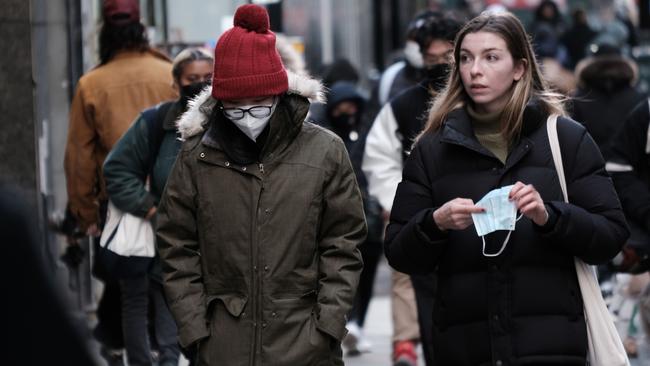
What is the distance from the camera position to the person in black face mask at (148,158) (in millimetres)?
6359

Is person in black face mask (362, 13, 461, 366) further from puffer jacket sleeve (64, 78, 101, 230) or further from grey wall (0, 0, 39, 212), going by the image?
grey wall (0, 0, 39, 212)

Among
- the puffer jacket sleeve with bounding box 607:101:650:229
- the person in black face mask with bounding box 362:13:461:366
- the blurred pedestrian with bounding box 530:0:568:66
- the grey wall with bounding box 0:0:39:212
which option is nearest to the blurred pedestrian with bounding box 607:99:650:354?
the puffer jacket sleeve with bounding box 607:101:650:229

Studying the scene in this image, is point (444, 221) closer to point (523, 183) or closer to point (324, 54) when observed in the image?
point (523, 183)

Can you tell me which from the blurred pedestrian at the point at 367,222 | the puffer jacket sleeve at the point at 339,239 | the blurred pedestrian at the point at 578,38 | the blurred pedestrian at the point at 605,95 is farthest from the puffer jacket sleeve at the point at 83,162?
the blurred pedestrian at the point at 578,38

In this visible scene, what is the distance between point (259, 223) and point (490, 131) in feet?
2.49

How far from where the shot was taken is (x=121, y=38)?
24.1 feet

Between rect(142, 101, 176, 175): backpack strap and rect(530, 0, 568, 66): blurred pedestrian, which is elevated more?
rect(142, 101, 176, 175): backpack strap

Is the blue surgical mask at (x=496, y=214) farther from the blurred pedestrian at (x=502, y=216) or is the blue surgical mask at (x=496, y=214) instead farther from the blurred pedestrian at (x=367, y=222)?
the blurred pedestrian at (x=367, y=222)

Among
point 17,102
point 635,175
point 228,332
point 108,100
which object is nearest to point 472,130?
point 228,332

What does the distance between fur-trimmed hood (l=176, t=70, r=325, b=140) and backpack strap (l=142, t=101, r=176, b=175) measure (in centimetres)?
151

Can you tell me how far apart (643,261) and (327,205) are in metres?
2.13

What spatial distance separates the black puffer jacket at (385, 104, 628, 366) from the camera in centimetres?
426

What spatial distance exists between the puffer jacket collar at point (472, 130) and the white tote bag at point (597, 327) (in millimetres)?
372

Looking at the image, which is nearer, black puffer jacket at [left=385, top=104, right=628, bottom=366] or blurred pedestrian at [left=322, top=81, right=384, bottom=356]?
black puffer jacket at [left=385, top=104, right=628, bottom=366]
